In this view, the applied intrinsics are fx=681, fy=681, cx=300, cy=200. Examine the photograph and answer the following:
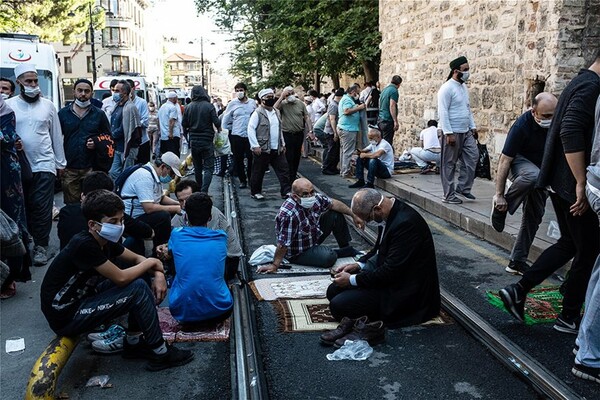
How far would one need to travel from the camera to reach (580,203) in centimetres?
455

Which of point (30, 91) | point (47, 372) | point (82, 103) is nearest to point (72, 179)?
point (82, 103)

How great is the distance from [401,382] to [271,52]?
2437 centimetres

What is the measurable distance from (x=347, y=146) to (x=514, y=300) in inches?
356

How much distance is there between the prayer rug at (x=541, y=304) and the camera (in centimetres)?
519

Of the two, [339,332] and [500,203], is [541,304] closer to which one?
[500,203]

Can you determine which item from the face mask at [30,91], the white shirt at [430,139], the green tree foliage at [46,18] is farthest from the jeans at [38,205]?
the green tree foliage at [46,18]

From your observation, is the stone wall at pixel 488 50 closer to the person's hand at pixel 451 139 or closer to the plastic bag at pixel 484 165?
the plastic bag at pixel 484 165

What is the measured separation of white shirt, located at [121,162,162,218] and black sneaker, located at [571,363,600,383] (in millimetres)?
4372

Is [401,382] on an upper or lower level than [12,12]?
lower

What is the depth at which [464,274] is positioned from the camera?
663 centimetres

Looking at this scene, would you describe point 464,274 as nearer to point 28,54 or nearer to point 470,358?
point 470,358

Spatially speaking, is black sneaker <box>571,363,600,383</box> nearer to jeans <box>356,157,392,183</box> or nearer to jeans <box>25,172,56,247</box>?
jeans <box>25,172,56,247</box>

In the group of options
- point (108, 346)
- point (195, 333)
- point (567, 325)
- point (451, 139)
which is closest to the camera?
point (108, 346)

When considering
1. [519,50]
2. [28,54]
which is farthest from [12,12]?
[519,50]
